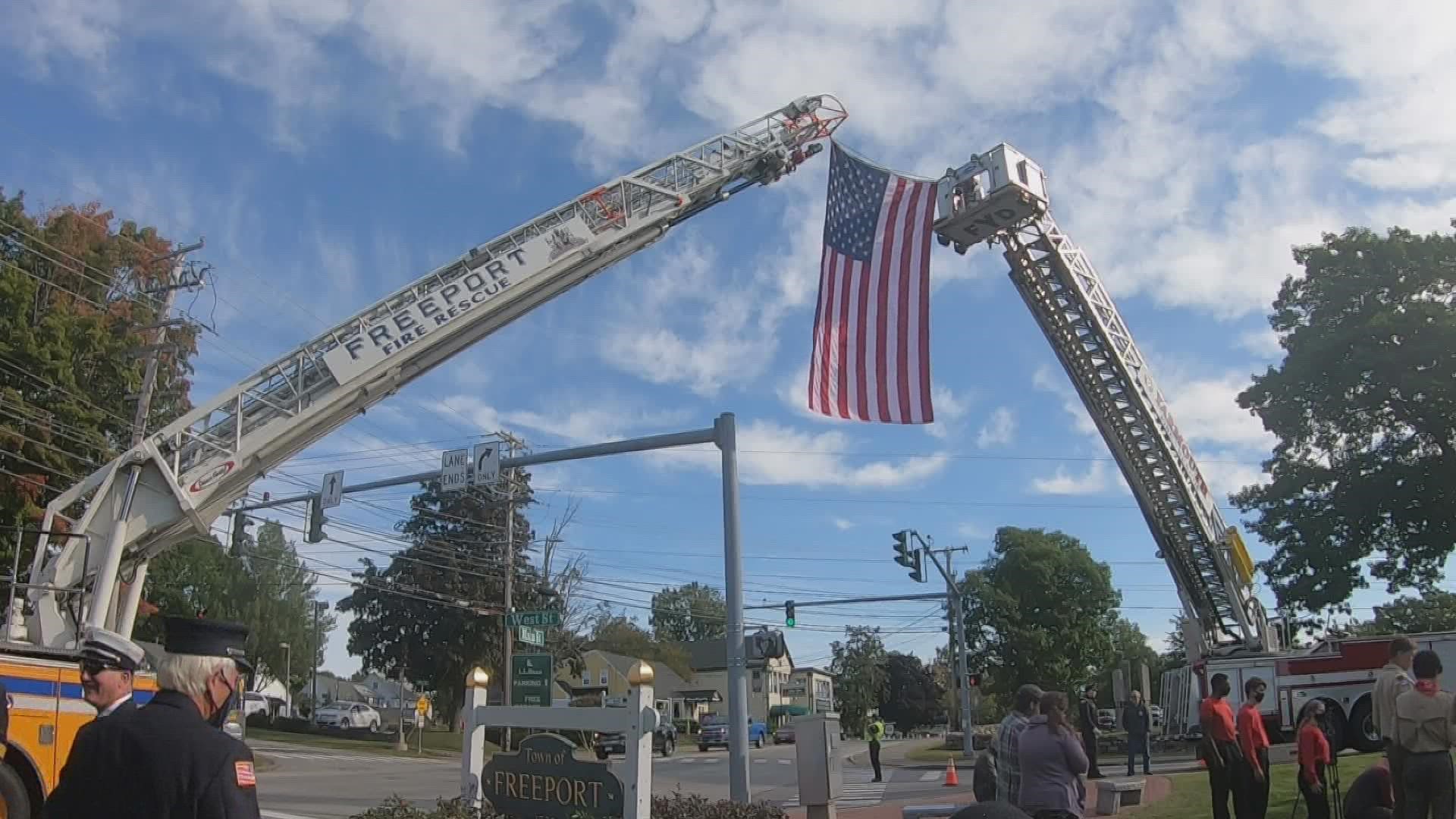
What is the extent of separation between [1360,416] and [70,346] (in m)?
31.7

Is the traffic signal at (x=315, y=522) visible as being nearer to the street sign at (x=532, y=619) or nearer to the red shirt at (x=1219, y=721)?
the street sign at (x=532, y=619)

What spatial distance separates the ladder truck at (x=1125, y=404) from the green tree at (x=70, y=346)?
57.3 ft

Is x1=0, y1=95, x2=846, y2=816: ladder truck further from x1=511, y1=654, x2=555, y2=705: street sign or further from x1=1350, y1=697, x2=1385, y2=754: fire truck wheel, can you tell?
x1=1350, y1=697, x2=1385, y2=754: fire truck wheel

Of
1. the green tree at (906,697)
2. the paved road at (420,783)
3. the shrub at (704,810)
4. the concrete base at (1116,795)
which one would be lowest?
the green tree at (906,697)

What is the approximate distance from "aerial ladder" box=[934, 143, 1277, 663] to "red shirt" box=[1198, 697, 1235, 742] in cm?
1019

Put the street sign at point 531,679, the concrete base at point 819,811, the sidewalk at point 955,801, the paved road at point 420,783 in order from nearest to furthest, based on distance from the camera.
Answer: the concrete base at point 819,811, the sidewalk at point 955,801, the street sign at point 531,679, the paved road at point 420,783

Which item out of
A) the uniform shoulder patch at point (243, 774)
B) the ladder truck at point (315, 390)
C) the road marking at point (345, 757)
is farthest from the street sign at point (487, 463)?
the road marking at point (345, 757)

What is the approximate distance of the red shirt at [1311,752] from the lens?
9.62 m

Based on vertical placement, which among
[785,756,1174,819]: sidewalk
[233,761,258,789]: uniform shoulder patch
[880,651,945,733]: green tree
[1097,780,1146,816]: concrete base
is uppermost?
[233,761,258,789]: uniform shoulder patch

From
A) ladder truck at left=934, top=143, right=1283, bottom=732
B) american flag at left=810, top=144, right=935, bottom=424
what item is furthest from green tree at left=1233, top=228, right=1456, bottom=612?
american flag at left=810, top=144, right=935, bottom=424

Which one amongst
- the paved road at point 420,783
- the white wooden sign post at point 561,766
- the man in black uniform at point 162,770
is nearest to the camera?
the man in black uniform at point 162,770

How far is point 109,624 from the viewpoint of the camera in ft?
44.8

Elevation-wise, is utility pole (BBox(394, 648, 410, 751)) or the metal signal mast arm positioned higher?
the metal signal mast arm

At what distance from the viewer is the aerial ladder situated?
1873 cm
